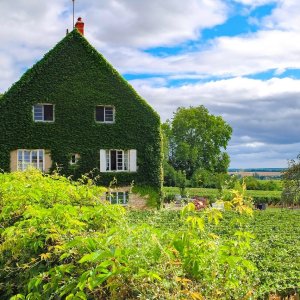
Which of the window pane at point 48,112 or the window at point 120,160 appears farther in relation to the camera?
the window at point 120,160

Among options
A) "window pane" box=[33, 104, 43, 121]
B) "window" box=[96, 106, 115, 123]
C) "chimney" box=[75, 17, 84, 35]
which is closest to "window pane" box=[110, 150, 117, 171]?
"window" box=[96, 106, 115, 123]

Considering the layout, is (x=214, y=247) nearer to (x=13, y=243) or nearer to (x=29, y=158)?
(x=13, y=243)

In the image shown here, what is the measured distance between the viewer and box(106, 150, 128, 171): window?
2875 cm

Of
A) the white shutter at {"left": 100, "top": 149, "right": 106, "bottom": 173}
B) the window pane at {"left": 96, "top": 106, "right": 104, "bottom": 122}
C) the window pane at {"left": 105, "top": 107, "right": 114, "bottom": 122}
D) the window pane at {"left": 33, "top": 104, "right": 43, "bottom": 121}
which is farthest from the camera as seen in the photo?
the window pane at {"left": 105, "top": 107, "right": 114, "bottom": 122}

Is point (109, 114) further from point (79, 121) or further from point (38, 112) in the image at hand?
point (38, 112)

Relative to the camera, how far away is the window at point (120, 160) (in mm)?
28750

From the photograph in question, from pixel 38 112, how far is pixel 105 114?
378 centimetres

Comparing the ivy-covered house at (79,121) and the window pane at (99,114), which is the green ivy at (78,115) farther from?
the window pane at (99,114)

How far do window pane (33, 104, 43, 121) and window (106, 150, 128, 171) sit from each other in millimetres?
4254

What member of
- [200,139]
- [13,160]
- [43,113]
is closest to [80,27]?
[43,113]

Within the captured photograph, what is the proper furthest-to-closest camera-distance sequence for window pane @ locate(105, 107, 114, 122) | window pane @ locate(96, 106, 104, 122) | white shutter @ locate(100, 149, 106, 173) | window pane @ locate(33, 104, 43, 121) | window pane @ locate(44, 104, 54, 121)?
window pane @ locate(105, 107, 114, 122) → window pane @ locate(96, 106, 104, 122) → white shutter @ locate(100, 149, 106, 173) → window pane @ locate(44, 104, 54, 121) → window pane @ locate(33, 104, 43, 121)

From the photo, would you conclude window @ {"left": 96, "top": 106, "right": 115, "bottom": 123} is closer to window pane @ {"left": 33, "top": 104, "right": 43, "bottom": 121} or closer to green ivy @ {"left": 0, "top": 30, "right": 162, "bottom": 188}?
green ivy @ {"left": 0, "top": 30, "right": 162, "bottom": 188}

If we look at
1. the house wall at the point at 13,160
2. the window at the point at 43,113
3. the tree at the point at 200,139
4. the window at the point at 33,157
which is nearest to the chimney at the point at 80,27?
the window at the point at 43,113

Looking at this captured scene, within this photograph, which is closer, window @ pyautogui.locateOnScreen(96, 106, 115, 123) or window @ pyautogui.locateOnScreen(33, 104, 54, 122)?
Result: window @ pyautogui.locateOnScreen(33, 104, 54, 122)
